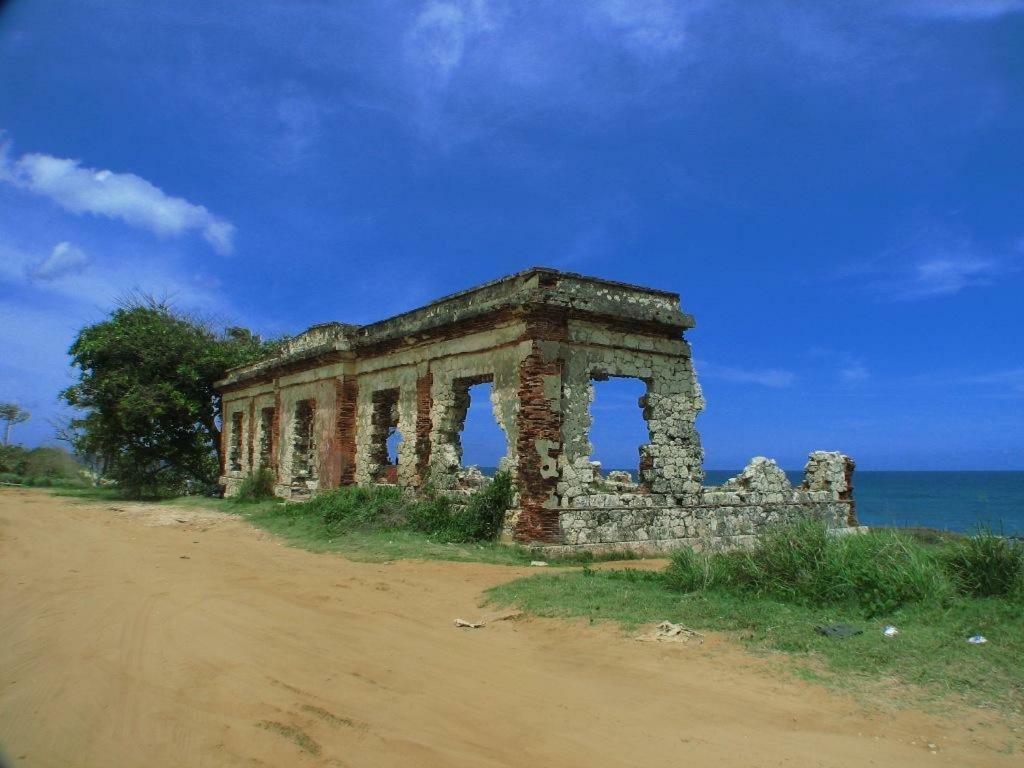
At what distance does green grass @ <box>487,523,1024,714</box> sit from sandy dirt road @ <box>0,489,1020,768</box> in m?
0.39

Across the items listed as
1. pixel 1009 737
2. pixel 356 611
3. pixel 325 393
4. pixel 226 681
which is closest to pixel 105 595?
pixel 356 611

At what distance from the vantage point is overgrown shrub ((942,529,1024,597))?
19.8 ft

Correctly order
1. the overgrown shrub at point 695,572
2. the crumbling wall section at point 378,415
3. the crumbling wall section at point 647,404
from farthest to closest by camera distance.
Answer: the crumbling wall section at point 378,415
the crumbling wall section at point 647,404
the overgrown shrub at point 695,572

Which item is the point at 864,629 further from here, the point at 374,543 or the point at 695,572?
the point at 374,543

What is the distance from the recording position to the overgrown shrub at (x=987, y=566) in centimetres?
603

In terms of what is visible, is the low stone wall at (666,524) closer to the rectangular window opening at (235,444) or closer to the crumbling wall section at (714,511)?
the crumbling wall section at (714,511)

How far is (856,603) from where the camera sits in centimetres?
612

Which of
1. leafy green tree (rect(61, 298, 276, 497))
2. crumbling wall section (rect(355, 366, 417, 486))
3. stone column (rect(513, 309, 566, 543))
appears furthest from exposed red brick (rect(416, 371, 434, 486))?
leafy green tree (rect(61, 298, 276, 497))

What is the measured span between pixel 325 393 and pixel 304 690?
46.6 feet

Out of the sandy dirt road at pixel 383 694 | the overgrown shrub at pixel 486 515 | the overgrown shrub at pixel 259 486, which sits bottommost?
the sandy dirt road at pixel 383 694

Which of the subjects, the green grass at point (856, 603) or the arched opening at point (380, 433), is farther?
the arched opening at point (380, 433)

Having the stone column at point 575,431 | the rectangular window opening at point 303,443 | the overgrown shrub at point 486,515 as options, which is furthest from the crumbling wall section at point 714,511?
the rectangular window opening at point 303,443

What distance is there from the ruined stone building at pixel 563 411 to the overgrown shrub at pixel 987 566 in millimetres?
5758

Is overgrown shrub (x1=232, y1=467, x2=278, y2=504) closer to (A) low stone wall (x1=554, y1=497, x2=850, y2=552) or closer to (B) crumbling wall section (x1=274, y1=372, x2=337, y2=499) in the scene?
(B) crumbling wall section (x1=274, y1=372, x2=337, y2=499)
